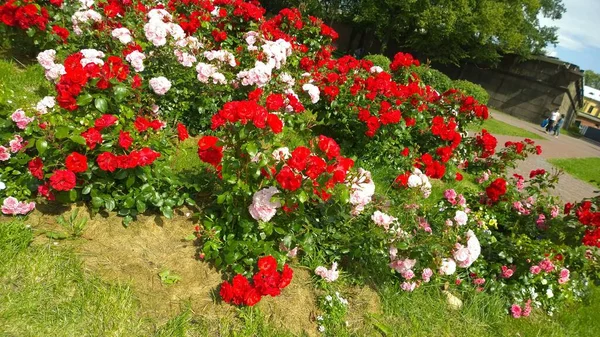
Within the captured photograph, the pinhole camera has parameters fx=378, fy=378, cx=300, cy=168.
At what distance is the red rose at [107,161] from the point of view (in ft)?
7.52

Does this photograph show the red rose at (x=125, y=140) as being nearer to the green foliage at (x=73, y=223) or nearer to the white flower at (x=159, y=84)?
the green foliage at (x=73, y=223)

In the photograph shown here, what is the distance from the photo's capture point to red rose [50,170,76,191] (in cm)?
224

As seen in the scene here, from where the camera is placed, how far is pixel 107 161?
2.30 m

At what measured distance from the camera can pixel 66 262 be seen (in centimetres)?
226

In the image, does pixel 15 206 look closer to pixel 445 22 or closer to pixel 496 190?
pixel 496 190

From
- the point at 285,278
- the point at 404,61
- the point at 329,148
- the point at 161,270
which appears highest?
the point at 404,61

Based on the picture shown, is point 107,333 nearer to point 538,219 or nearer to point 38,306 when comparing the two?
point 38,306

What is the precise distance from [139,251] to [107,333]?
624 mm

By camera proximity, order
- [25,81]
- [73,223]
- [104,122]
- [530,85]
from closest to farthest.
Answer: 1. [104,122]
2. [73,223]
3. [25,81]
4. [530,85]

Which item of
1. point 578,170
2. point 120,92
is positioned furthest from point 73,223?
point 578,170

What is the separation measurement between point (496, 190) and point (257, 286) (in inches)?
117

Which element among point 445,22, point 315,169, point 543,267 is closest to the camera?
point 315,169

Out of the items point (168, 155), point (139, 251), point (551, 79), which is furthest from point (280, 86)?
point (551, 79)

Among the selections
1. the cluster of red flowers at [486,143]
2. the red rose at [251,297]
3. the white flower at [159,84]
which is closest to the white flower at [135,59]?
the white flower at [159,84]
